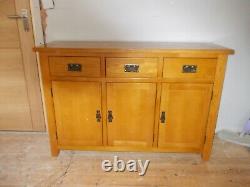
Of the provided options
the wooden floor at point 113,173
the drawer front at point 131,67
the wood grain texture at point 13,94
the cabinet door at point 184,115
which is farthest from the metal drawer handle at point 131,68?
the wood grain texture at point 13,94

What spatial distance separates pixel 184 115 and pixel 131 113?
40cm

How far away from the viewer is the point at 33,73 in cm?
199

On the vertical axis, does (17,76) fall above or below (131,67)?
below

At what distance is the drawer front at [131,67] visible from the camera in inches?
59.2

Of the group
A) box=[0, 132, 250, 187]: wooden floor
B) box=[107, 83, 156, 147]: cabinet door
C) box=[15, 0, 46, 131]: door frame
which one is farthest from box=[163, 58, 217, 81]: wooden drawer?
box=[15, 0, 46, 131]: door frame

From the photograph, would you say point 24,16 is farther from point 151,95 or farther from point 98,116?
point 151,95

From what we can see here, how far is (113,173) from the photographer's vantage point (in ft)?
5.43

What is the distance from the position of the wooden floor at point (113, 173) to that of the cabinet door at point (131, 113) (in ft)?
0.65

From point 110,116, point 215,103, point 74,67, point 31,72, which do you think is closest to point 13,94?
point 31,72

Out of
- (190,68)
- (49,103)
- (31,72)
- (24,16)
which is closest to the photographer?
(190,68)

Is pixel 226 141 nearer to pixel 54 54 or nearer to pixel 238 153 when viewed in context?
pixel 238 153

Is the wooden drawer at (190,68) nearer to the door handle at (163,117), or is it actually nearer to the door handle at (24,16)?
the door handle at (163,117)

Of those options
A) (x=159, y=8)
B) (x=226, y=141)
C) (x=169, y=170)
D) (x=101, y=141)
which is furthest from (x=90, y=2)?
(x=226, y=141)

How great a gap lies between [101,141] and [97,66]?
61 centimetres
